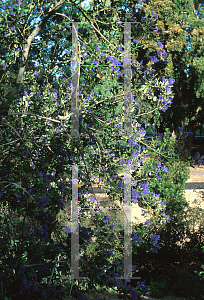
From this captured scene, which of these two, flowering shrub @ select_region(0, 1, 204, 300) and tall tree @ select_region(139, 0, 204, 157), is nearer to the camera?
flowering shrub @ select_region(0, 1, 204, 300)

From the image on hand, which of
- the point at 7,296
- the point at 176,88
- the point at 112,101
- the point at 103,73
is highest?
the point at 176,88

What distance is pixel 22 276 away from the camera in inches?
70.9

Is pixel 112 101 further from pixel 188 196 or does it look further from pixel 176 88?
pixel 176 88

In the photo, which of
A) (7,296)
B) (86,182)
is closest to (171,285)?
(86,182)

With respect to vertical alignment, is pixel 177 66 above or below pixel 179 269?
above

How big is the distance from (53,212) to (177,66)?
51.5 feet

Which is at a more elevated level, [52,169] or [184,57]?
[184,57]

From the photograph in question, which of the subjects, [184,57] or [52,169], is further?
[184,57]

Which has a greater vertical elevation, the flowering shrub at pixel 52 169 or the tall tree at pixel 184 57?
the tall tree at pixel 184 57

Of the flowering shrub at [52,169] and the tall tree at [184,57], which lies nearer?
the flowering shrub at [52,169]

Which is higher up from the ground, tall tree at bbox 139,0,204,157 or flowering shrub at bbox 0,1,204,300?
tall tree at bbox 139,0,204,157

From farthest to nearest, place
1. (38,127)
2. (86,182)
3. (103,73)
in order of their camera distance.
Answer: (103,73), (38,127), (86,182)

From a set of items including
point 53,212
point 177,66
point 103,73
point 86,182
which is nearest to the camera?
point 53,212

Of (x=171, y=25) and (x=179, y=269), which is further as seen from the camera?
(x=171, y=25)
